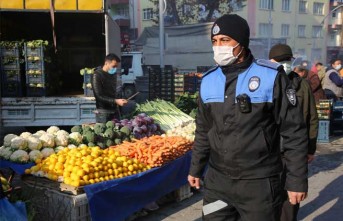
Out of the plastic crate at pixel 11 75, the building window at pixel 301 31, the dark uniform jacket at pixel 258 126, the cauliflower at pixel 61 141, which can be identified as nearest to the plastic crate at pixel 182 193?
the cauliflower at pixel 61 141

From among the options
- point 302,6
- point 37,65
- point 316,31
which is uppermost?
point 302,6

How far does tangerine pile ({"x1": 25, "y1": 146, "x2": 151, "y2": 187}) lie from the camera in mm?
4202

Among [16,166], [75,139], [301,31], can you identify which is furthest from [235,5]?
[16,166]

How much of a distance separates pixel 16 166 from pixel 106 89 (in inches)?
90.0

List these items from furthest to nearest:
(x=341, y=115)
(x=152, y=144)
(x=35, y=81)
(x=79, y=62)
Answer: (x=79, y=62) < (x=341, y=115) < (x=35, y=81) < (x=152, y=144)

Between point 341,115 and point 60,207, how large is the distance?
832 centimetres

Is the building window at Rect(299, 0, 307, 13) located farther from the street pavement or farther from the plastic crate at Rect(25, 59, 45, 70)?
the street pavement

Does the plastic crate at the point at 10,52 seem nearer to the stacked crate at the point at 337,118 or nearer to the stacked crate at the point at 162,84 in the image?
the stacked crate at the point at 162,84

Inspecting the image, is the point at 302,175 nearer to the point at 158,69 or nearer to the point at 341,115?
the point at 341,115

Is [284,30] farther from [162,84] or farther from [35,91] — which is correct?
[35,91]

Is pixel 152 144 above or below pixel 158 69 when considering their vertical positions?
below

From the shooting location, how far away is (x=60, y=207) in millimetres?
4023

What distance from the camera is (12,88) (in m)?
9.24

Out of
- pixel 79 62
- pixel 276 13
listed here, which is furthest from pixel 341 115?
pixel 276 13
